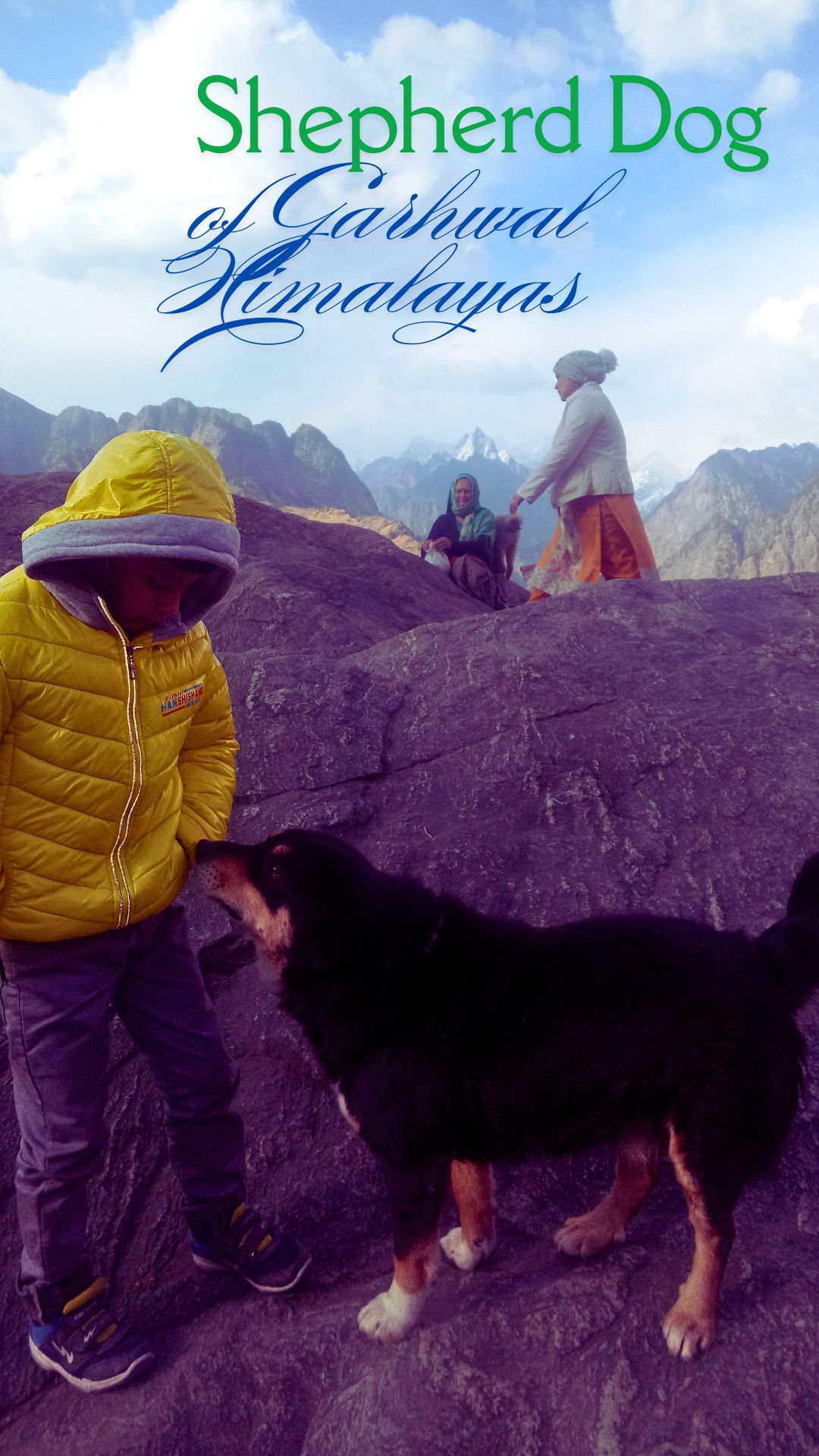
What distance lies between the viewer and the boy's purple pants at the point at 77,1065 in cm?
276

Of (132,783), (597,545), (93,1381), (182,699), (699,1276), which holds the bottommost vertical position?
(93,1381)

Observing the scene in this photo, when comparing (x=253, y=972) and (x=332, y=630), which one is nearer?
(x=253, y=972)

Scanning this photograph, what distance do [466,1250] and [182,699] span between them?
237 cm

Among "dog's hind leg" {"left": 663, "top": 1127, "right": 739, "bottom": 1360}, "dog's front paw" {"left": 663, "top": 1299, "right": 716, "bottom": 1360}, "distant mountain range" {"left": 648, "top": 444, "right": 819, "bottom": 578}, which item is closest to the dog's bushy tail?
"dog's hind leg" {"left": 663, "top": 1127, "right": 739, "bottom": 1360}

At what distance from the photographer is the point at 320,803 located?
4.69 metres

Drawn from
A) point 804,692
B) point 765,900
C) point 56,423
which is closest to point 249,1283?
point 765,900

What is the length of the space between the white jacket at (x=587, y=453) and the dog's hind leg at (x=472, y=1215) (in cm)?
771

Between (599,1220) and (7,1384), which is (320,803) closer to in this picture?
(599,1220)

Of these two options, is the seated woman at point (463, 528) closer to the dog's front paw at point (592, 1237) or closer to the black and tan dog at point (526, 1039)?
the black and tan dog at point (526, 1039)

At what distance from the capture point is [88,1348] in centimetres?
285

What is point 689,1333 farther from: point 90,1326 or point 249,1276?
point 90,1326

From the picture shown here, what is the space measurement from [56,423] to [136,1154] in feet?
216

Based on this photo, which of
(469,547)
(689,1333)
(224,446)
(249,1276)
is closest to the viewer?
(689,1333)

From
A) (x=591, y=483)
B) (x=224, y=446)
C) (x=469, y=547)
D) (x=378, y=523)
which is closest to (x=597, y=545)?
(x=591, y=483)
